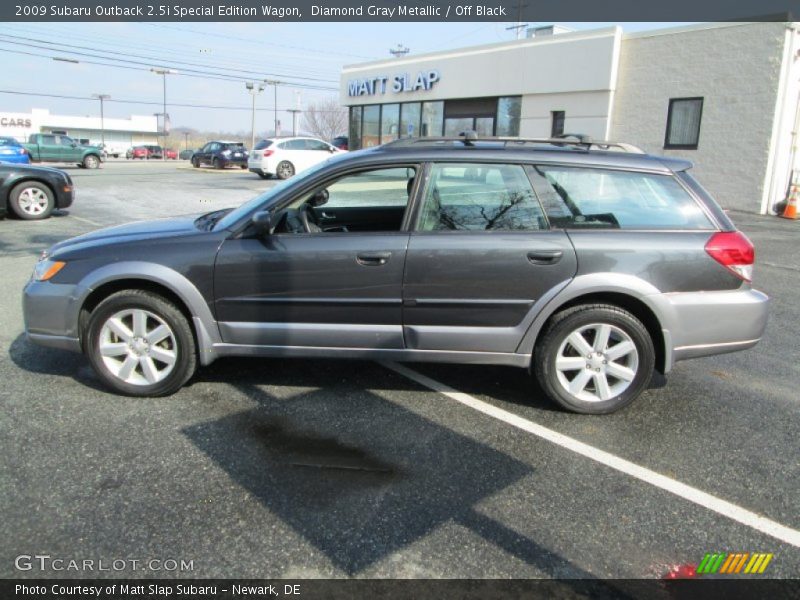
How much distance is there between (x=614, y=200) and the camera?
3.90 meters

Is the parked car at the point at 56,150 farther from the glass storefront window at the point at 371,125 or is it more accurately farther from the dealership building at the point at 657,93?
the dealership building at the point at 657,93

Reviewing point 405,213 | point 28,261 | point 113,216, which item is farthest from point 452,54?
point 405,213

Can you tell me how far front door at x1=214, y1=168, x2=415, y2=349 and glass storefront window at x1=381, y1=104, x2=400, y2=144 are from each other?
73.3 ft

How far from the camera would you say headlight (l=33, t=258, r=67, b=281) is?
13.0ft

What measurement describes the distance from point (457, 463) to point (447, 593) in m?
0.96

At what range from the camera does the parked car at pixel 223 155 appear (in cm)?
3139

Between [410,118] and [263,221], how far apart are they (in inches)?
872

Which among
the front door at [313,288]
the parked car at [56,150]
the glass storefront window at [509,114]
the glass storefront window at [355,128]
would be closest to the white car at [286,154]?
the glass storefront window at [355,128]

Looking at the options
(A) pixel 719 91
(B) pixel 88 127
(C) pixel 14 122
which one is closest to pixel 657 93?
(A) pixel 719 91

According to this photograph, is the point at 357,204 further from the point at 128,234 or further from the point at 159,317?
the point at 159,317

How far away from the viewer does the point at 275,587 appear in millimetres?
2338

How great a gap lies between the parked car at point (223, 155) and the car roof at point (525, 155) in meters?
29.3

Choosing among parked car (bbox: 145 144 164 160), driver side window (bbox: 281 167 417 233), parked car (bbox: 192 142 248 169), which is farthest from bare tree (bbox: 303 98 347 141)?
driver side window (bbox: 281 167 417 233)

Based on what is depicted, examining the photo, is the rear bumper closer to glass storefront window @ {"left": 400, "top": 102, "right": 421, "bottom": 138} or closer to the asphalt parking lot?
the asphalt parking lot
